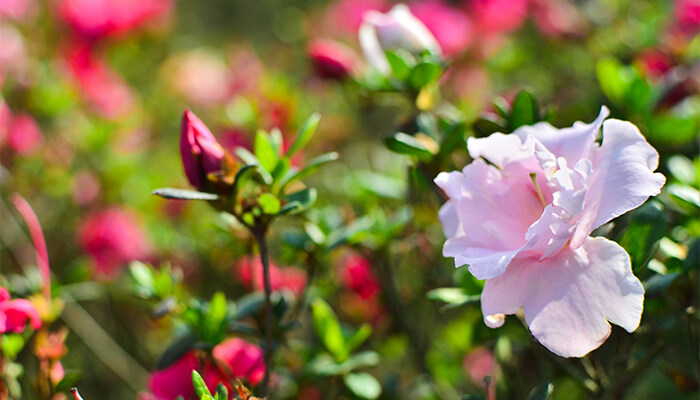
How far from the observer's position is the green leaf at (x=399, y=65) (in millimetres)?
818

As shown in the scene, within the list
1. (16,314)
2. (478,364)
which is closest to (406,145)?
(16,314)

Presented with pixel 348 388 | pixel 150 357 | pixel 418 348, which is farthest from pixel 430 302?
pixel 150 357

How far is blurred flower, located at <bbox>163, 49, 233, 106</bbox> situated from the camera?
6.78 feet

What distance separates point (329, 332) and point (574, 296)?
390mm

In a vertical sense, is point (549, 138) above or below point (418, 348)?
above

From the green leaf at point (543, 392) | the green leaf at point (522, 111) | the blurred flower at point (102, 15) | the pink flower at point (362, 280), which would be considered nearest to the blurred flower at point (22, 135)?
the blurred flower at point (102, 15)

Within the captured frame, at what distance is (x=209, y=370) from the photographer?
2.56 feet

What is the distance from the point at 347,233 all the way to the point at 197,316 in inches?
8.1

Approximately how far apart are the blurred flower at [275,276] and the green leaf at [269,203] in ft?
1.38

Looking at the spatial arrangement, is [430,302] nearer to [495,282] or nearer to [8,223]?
[495,282]

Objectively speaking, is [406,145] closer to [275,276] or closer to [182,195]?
[182,195]

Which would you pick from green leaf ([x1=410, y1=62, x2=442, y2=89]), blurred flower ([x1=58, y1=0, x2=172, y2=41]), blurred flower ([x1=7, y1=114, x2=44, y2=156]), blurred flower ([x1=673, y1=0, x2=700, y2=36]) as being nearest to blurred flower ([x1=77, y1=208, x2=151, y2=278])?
blurred flower ([x1=7, y1=114, x2=44, y2=156])

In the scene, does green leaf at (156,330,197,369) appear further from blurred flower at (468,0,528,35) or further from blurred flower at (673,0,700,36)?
blurred flower at (468,0,528,35)

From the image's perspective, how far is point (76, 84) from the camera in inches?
68.7
